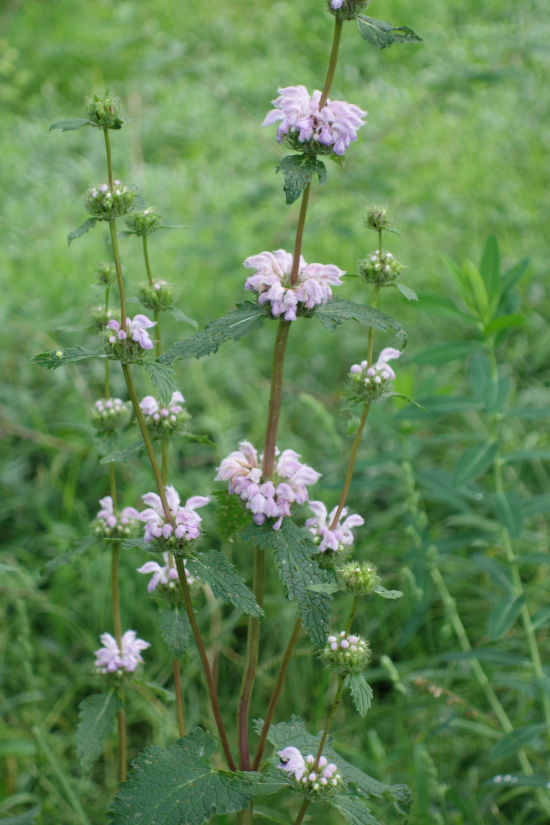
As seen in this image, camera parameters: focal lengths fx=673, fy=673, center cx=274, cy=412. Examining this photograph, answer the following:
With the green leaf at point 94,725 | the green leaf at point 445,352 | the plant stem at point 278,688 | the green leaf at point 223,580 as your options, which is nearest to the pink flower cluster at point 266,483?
the green leaf at point 223,580

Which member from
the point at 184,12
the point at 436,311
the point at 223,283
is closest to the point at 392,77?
the point at 223,283

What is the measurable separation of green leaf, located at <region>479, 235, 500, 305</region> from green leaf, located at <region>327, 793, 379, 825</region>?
1.55m

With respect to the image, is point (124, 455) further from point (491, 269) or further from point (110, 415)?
point (491, 269)

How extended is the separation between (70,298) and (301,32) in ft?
7.58

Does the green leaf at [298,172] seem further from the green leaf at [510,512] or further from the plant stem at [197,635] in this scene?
the green leaf at [510,512]

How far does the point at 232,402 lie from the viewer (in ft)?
11.6

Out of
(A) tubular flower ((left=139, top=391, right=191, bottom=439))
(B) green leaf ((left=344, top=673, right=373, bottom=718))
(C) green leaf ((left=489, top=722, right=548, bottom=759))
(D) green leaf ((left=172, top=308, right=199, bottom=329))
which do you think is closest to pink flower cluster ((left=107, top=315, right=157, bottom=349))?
(D) green leaf ((left=172, top=308, right=199, bottom=329))

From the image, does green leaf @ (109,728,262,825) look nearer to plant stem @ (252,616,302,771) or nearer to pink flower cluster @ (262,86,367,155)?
plant stem @ (252,616,302,771)

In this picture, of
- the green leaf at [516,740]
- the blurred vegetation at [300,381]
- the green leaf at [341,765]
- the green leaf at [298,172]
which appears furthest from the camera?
the blurred vegetation at [300,381]

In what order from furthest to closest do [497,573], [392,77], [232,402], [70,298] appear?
[392,77]
[70,298]
[232,402]
[497,573]

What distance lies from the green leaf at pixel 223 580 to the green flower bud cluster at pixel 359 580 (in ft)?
0.49

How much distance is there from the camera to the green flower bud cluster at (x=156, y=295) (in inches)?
52.0

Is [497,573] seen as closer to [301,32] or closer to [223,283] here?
[223,283]

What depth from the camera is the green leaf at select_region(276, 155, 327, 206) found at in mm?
1005
